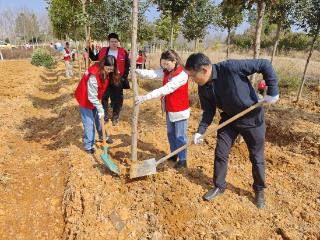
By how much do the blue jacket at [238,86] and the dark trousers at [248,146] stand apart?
87mm

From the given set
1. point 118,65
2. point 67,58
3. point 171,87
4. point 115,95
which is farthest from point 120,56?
point 67,58

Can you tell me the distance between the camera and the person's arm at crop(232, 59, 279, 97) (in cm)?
288

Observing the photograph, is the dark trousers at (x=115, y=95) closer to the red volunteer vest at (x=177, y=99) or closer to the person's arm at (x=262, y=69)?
the red volunteer vest at (x=177, y=99)

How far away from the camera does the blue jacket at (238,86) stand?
2.92 m

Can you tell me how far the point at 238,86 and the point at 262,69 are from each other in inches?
11.1

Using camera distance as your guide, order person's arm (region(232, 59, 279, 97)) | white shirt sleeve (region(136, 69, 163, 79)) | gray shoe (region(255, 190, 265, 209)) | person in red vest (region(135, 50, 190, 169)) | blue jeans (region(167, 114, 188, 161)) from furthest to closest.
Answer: white shirt sleeve (region(136, 69, 163, 79)) < blue jeans (region(167, 114, 188, 161)) < person in red vest (region(135, 50, 190, 169)) < gray shoe (region(255, 190, 265, 209)) < person's arm (region(232, 59, 279, 97))

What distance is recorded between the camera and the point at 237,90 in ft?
9.98

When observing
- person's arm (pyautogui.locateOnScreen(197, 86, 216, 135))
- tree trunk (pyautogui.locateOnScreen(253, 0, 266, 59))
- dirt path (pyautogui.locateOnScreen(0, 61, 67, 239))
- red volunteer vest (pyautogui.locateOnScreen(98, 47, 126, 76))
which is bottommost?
dirt path (pyautogui.locateOnScreen(0, 61, 67, 239))

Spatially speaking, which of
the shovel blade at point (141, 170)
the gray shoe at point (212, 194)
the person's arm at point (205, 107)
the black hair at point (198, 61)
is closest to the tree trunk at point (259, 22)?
the person's arm at point (205, 107)

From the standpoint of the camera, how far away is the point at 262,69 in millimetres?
2891

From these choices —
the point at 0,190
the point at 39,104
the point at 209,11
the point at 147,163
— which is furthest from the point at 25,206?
the point at 209,11

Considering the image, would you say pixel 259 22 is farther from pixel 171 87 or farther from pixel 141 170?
pixel 141 170

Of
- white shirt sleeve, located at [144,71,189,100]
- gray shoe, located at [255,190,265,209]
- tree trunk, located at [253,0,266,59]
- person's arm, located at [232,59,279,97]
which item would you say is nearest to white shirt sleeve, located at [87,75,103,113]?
white shirt sleeve, located at [144,71,189,100]

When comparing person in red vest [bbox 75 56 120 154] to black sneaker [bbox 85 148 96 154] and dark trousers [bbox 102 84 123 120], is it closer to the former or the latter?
black sneaker [bbox 85 148 96 154]
